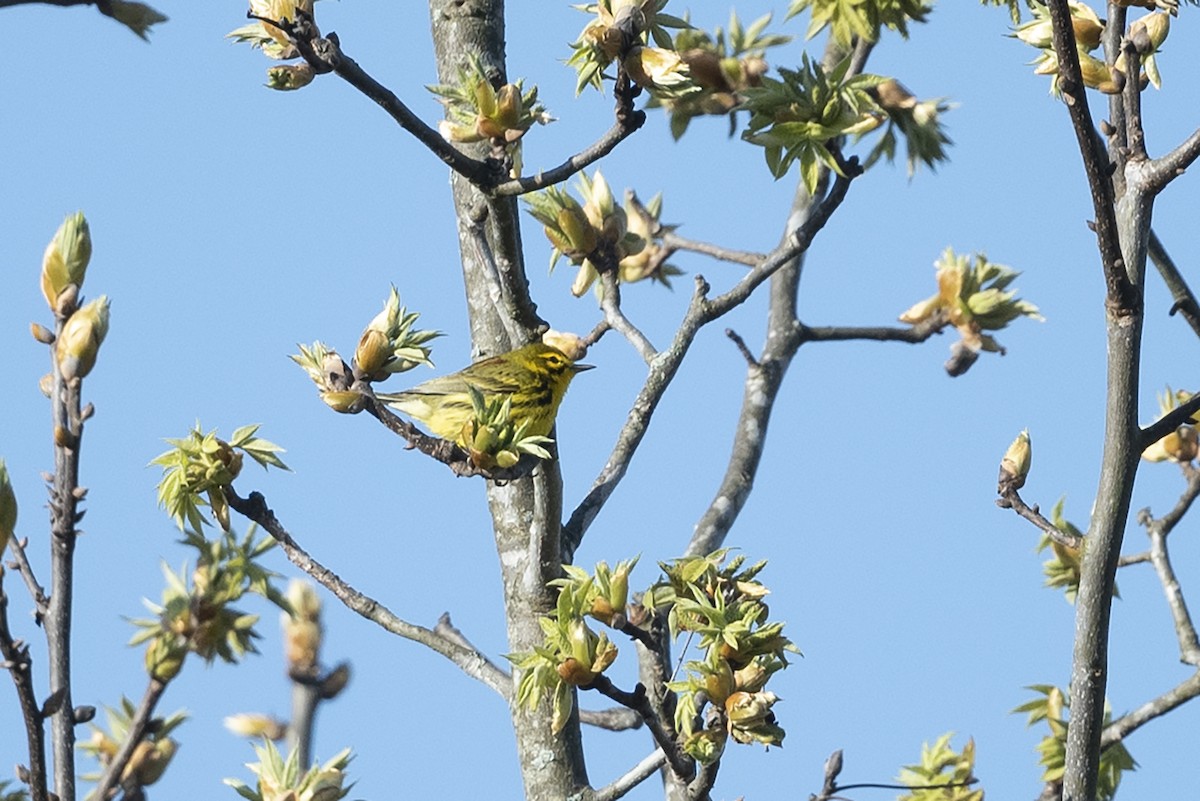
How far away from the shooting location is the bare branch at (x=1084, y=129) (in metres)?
2.61

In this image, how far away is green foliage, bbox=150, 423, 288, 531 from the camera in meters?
3.79

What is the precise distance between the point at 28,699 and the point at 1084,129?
7.00 ft

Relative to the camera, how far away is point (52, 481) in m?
2.91

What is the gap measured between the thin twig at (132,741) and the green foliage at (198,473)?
2.13 feet

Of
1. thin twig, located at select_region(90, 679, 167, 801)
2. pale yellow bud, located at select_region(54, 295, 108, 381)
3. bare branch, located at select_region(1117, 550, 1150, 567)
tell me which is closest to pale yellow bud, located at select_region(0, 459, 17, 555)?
pale yellow bud, located at select_region(54, 295, 108, 381)

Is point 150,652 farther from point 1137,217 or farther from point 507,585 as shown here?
point 1137,217

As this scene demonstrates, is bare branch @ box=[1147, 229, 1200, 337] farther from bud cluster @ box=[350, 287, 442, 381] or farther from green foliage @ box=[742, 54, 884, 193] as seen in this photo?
bud cluster @ box=[350, 287, 442, 381]

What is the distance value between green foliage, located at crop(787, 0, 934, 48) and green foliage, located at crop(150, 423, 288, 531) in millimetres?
2455

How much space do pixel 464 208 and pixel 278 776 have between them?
173 centimetres

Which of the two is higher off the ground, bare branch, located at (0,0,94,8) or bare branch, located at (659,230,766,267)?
bare branch, located at (659,230,766,267)

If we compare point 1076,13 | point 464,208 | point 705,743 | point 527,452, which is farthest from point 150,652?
point 1076,13

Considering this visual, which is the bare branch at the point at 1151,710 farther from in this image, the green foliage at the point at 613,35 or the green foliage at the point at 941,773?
the green foliage at the point at 613,35

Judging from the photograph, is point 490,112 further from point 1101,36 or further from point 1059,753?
point 1059,753

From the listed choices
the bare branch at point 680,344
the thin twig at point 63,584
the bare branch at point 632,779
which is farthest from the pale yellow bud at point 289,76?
the bare branch at point 632,779
